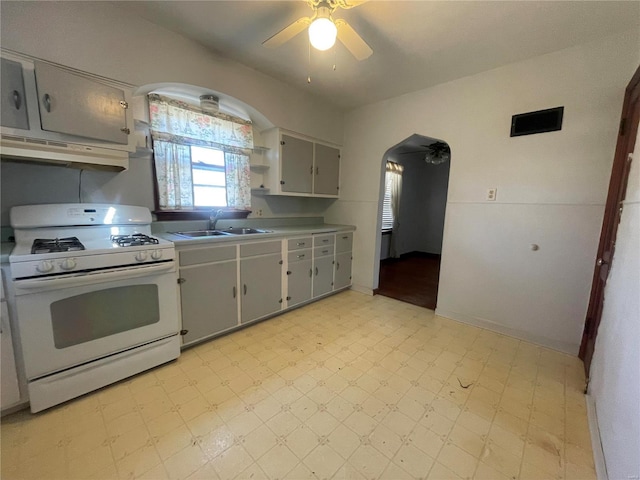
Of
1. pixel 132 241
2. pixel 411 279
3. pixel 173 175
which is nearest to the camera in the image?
pixel 132 241

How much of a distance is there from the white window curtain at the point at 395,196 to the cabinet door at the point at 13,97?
497cm

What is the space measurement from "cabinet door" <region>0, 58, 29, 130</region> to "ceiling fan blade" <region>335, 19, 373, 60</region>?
196cm

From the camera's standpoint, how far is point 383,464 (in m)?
1.30

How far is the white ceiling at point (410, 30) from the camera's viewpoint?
1.76 m

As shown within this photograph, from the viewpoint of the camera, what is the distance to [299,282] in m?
3.08

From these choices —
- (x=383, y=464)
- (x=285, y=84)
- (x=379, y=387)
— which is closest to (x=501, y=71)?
(x=285, y=84)

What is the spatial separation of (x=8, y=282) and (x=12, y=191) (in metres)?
0.80

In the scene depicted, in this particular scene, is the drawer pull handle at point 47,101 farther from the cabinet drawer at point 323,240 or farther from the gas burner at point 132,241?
the cabinet drawer at point 323,240

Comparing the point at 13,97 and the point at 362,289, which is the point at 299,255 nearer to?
the point at 362,289

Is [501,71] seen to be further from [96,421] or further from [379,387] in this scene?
[96,421]

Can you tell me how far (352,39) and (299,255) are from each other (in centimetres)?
208

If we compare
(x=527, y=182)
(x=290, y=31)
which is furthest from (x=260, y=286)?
(x=527, y=182)

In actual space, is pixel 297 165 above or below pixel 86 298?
above

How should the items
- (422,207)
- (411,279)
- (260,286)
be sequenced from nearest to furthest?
(260,286) < (411,279) < (422,207)
